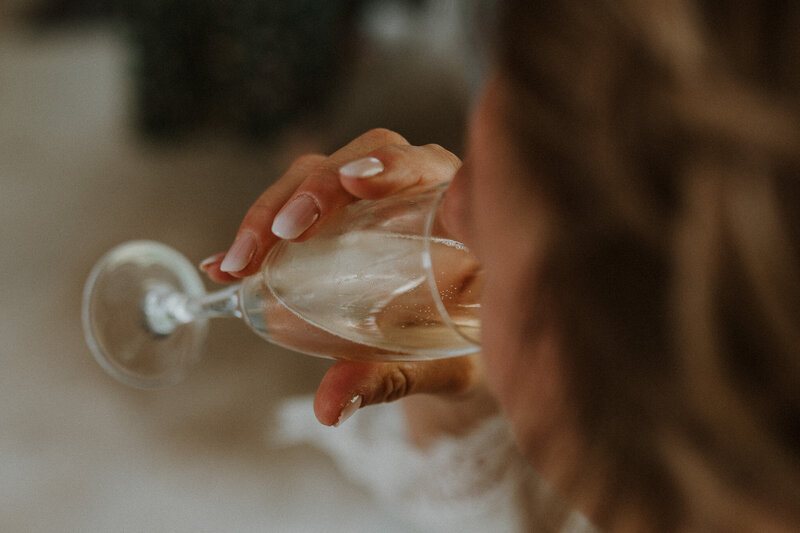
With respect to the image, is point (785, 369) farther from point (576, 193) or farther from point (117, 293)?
point (117, 293)

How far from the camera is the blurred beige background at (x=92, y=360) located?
30.9 inches

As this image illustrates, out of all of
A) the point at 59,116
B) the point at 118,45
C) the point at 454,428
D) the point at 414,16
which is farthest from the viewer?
the point at 414,16

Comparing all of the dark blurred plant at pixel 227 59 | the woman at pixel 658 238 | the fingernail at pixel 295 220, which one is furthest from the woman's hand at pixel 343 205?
the dark blurred plant at pixel 227 59

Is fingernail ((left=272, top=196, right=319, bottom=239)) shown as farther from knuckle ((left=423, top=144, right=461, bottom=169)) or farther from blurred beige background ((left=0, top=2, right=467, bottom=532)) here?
blurred beige background ((left=0, top=2, right=467, bottom=532))

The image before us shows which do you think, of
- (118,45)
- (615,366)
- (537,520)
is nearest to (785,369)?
(615,366)

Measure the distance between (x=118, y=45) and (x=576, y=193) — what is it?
1.17 meters

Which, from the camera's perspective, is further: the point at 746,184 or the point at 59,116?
the point at 59,116

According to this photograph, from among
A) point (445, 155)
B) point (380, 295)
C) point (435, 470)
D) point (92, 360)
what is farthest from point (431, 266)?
point (92, 360)

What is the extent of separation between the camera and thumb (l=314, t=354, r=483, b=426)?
0.49 metres

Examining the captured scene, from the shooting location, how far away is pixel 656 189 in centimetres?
20

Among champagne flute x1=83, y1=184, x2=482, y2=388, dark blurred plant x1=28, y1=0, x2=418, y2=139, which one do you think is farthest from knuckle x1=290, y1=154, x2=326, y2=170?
dark blurred plant x1=28, y1=0, x2=418, y2=139

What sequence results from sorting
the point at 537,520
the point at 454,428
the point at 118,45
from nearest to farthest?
the point at 537,520
the point at 454,428
the point at 118,45

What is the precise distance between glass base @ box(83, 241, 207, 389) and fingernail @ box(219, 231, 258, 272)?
0.94ft

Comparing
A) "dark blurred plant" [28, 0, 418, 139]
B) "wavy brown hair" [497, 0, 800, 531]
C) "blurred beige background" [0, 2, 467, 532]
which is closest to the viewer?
"wavy brown hair" [497, 0, 800, 531]
